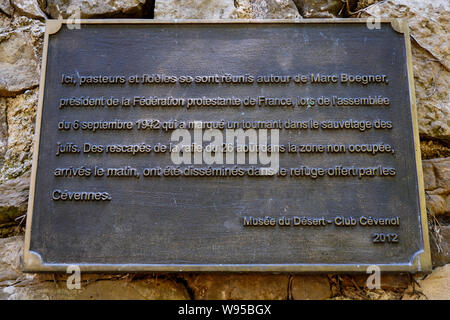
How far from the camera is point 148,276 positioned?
2189 millimetres

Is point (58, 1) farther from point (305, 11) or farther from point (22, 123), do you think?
point (305, 11)

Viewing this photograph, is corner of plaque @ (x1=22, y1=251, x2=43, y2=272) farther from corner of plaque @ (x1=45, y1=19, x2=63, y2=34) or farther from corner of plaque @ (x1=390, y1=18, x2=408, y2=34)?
corner of plaque @ (x1=390, y1=18, x2=408, y2=34)

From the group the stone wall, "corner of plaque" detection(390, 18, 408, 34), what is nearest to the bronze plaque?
"corner of plaque" detection(390, 18, 408, 34)

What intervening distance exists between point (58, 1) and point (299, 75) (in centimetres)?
185

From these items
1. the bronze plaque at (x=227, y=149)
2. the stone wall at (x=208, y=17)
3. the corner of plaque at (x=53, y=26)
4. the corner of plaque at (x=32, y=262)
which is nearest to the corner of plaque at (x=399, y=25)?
the bronze plaque at (x=227, y=149)

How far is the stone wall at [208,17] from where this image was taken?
2.16 meters

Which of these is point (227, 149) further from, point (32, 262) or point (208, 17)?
point (32, 262)

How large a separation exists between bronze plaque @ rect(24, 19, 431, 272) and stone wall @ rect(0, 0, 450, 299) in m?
0.25

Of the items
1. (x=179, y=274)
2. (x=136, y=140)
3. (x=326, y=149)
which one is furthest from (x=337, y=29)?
(x=179, y=274)

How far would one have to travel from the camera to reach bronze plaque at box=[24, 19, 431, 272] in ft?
6.65

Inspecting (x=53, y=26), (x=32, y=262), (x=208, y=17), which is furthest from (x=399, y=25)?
(x=32, y=262)

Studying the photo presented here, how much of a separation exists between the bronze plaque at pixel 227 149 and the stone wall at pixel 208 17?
0.25 m

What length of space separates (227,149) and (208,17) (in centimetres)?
109

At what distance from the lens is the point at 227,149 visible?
2145 mm
